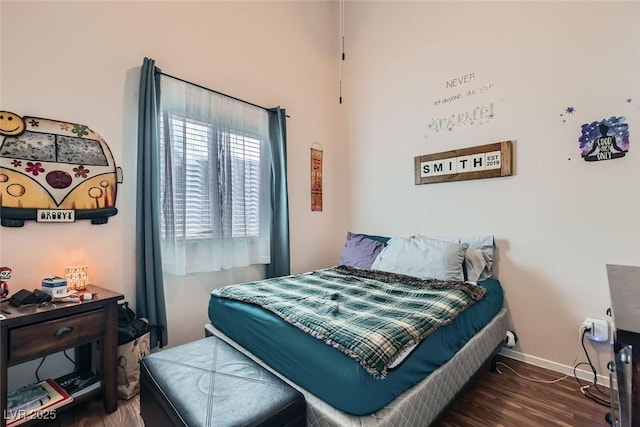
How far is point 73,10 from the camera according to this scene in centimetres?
184

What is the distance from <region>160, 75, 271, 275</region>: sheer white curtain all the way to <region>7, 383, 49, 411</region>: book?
920 millimetres

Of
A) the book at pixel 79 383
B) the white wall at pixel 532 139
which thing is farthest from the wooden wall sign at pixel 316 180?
the book at pixel 79 383

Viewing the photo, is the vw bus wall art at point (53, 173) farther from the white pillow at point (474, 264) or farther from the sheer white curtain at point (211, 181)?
the white pillow at point (474, 264)

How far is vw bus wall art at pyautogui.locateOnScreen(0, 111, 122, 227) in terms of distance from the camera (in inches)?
63.2

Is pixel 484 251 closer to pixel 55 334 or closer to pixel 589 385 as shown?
pixel 589 385

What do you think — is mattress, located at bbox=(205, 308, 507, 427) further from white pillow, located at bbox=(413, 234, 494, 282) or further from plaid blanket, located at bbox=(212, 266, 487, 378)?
white pillow, located at bbox=(413, 234, 494, 282)

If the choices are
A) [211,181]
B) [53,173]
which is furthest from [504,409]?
[53,173]

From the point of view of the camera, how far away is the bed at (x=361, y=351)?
111 centimetres

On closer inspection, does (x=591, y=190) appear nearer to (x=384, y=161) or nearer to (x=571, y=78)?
(x=571, y=78)

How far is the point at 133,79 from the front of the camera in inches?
82.0

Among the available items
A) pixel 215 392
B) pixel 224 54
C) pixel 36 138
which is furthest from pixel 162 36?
pixel 215 392

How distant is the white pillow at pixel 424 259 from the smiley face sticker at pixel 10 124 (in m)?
2.51

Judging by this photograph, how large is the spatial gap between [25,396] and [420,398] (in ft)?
6.34

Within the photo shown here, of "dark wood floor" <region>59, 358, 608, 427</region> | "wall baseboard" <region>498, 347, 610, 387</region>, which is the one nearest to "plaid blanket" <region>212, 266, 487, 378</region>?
"dark wood floor" <region>59, 358, 608, 427</region>
